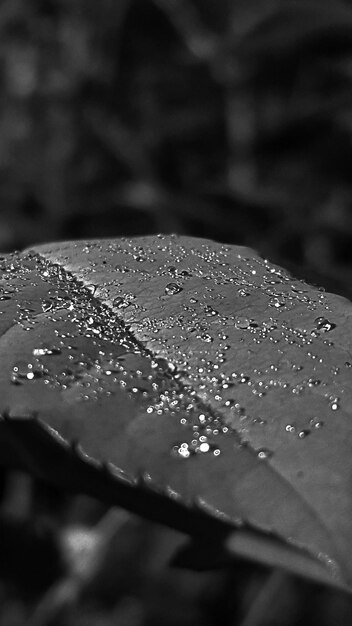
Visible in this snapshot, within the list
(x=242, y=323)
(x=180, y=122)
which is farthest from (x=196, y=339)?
(x=180, y=122)

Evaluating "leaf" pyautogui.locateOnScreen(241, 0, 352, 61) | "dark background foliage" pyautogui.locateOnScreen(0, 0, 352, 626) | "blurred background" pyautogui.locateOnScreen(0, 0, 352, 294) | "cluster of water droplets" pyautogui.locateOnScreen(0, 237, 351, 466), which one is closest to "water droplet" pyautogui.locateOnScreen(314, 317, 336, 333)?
"cluster of water droplets" pyautogui.locateOnScreen(0, 237, 351, 466)

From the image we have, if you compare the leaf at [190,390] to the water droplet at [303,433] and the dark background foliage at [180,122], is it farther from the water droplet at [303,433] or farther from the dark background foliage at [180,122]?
the dark background foliage at [180,122]

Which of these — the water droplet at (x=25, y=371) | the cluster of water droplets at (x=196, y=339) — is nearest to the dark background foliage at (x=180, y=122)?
the cluster of water droplets at (x=196, y=339)

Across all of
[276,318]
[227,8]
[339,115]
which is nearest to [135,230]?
[339,115]

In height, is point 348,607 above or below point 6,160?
below

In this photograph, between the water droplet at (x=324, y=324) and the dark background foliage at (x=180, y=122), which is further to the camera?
the dark background foliage at (x=180, y=122)

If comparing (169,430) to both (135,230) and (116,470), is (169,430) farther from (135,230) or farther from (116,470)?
(135,230)

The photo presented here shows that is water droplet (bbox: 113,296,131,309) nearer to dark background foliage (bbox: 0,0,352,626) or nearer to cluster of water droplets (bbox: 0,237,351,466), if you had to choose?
cluster of water droplets (bbox: 0,237,351,466)
